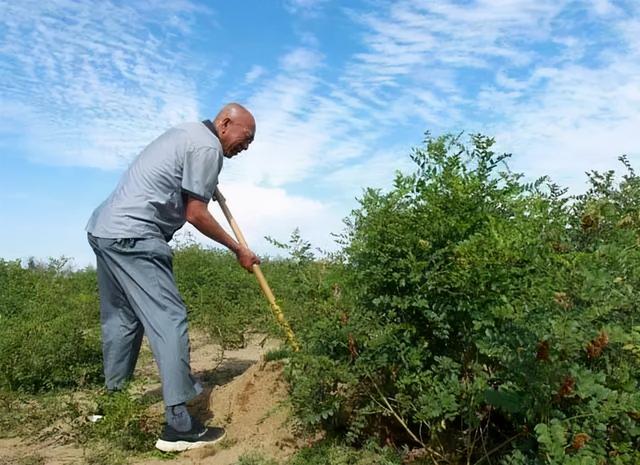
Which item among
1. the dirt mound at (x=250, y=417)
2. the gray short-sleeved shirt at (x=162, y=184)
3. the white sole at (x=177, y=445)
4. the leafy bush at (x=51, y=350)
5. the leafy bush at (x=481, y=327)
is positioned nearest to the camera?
the leafy bush at (x=481, y=327)

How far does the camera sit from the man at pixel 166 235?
13.4 ft

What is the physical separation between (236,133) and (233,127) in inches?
1.6

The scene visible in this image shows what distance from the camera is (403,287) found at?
10.6 feet

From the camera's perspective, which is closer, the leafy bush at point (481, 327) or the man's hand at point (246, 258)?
the leafy bush at point (481, 327)

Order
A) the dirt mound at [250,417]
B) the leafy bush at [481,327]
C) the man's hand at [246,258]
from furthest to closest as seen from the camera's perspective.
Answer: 1. the man's hand at [246,258]
2. the dirt mound at [250,417]
3. the leafy bush at [481,327]

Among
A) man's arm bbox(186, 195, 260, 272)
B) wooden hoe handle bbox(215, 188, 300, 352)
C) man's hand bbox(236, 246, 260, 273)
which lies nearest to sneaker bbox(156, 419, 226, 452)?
wooden hoe handle bbox(215, 188, 300, 352)

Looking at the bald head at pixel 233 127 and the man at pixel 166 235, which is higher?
the bald head at pixel 233 127

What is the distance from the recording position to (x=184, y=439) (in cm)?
405

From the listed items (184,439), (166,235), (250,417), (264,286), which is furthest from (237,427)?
(166,235)

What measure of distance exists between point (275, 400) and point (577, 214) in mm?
2080

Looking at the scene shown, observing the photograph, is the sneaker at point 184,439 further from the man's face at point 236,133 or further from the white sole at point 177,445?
the man's face at point 236,133

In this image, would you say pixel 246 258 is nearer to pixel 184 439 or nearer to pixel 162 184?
pixel 162 184

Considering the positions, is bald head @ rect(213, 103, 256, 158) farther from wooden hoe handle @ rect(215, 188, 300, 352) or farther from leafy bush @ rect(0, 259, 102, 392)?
leafy bush @ rect(0, 259, 102, 392)

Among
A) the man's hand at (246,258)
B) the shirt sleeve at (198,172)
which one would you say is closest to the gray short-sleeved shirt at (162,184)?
the shirt sleeve at (198,172)
